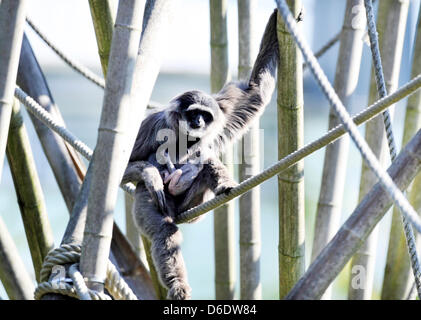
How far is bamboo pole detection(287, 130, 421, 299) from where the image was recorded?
109 inches

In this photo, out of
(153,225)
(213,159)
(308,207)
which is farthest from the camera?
(308,207)

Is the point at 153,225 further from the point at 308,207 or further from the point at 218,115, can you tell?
the point at 308,207

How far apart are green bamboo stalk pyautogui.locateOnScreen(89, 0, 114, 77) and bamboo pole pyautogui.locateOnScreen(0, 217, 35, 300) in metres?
1.58


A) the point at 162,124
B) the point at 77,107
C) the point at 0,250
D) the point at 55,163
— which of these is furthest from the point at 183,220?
the point at 77,107

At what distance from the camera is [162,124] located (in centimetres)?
440

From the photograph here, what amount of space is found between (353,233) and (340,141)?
1821 millimetres

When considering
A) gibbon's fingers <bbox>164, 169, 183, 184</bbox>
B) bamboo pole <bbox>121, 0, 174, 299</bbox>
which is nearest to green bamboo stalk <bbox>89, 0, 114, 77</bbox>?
gibbon's fingers <bbox>164, 169, 183, 184</bbox>

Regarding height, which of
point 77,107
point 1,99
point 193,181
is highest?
point 77,107

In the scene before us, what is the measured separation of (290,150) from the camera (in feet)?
12.2

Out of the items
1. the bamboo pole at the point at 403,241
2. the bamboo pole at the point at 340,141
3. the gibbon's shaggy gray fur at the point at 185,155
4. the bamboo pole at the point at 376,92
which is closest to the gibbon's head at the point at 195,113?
the gibbon's shaggy gray fur at the point at 185,155

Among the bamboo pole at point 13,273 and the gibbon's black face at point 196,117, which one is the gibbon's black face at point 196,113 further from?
the bamboo pole at point 13,273

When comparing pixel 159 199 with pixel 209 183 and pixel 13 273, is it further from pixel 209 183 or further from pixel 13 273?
pixel 13 273

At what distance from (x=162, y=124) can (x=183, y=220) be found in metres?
0.80

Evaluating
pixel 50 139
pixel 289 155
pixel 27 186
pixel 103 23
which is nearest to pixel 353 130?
pixel 289 155
